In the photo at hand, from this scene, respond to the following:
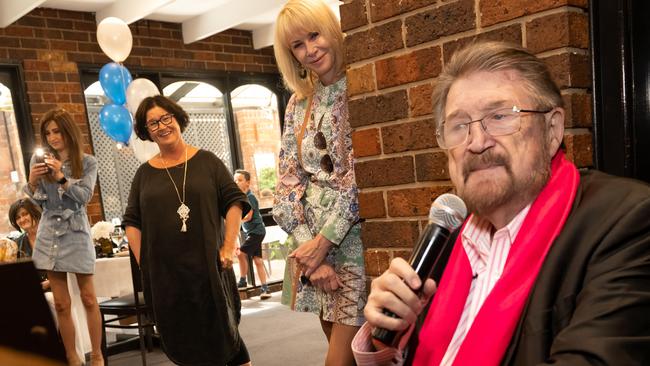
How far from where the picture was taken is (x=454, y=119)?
1069 millimetres

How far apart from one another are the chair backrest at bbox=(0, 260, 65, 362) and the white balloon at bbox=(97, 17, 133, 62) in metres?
5.03

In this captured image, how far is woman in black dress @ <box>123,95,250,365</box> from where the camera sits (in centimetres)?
287

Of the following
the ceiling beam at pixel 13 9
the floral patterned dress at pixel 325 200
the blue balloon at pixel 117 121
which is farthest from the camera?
the blue balloon at pixel 117 121

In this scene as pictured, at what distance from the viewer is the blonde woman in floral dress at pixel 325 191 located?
5.95ft

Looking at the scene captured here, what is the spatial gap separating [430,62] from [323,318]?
3.10 ft

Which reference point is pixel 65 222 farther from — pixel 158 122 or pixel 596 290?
pixel 596 290

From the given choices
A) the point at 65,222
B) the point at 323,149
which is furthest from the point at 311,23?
the point at 65,222

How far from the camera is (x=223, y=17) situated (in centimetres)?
639

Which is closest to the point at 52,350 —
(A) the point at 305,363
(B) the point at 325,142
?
(B) the point at 325,142

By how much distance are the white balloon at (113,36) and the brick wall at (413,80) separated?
4.01 metres

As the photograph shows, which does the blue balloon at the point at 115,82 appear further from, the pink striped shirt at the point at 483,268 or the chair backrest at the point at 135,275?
the pink striped shirt at the point at 483,268

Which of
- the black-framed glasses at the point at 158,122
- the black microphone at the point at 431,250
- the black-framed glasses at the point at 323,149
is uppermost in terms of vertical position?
the black-framed glasses at the point at 158,122

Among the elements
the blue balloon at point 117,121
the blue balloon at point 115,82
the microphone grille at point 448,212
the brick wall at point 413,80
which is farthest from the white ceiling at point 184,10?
the microphone grille at point 448,212

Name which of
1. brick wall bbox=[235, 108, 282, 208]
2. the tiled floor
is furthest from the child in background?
brick wall bbox=[235, 108, 282, 208]
